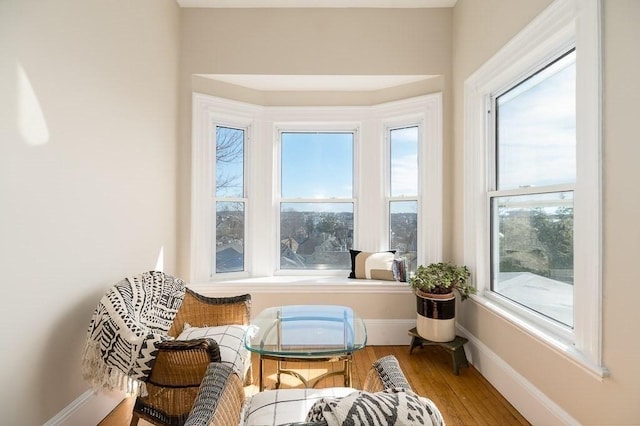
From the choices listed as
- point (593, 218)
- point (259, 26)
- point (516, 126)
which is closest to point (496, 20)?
point (516, 126)

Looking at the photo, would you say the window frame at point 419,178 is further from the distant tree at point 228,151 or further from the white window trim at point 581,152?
the distant tree at point 228,151

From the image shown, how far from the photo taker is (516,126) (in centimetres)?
→ 222

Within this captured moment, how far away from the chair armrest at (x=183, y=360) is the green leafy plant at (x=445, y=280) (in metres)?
1.76

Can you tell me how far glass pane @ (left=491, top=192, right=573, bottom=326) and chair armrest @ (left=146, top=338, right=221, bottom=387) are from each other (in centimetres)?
195

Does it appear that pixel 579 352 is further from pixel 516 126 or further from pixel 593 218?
pixel 516 126

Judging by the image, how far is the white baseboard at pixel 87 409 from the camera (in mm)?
1664

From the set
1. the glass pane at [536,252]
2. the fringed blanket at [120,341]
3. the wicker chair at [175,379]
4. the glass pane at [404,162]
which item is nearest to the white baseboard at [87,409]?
the fringed blanket at [120,341]

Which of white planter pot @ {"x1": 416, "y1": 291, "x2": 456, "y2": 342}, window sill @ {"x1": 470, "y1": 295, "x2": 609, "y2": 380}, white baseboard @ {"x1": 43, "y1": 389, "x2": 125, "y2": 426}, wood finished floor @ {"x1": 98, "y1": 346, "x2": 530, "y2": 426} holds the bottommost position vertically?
wood finished floor @ {"x1": 98, "y1": 346, "x2": 530, "y2": 426}

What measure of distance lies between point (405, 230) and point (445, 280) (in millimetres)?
832

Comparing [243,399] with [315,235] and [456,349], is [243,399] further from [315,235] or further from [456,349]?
[315,235]

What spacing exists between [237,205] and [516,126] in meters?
2.61

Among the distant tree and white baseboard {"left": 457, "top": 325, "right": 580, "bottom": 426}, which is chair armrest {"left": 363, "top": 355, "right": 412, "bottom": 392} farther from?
the distant tree

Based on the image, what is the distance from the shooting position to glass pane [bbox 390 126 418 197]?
10.6ft

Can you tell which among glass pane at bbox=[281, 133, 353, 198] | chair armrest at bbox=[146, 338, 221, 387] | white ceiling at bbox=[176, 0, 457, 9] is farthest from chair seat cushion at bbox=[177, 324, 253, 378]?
white ceiling at bbox=[176, 0, 457, 9]
